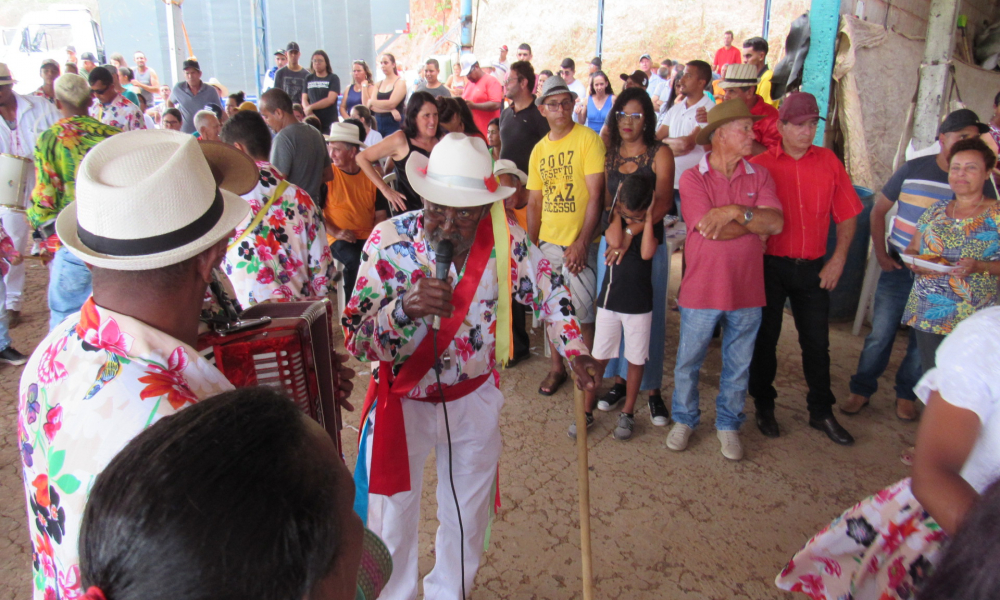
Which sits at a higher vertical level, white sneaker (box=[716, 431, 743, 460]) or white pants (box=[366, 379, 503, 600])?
white pants (box=[366, 379, 503, 600])

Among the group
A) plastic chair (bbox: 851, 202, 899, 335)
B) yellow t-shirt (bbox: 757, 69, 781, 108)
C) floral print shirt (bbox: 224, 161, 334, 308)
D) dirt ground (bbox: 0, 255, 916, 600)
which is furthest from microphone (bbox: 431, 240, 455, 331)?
yellow t-shirt (bbox: 757, 69, 781, 108)

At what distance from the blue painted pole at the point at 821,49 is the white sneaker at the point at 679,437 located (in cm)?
437

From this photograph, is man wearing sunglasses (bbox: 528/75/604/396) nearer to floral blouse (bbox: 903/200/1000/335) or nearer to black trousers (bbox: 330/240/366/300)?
black trousers (bbox: 330/240/366/300)

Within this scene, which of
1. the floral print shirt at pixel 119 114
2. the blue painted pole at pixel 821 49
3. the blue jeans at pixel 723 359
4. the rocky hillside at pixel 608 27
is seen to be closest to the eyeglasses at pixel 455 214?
the blue jeans at pixel 723 359

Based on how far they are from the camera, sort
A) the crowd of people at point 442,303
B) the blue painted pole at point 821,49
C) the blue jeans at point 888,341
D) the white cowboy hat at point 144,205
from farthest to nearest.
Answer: the blue painted pole at point 821,49 → the blue jeans at point 888,341 → the white cowboy hat at point 144,205 → the crowd of people at point 442,303

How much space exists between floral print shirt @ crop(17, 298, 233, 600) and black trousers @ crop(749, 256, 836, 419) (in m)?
3.68

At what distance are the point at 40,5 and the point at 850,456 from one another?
23962 mm

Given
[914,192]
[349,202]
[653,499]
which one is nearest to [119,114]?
[349,202]

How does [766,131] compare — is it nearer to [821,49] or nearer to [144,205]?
[821,49]

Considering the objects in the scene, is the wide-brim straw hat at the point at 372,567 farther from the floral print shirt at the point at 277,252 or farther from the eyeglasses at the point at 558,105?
the eyeglasses at the point at 558,105

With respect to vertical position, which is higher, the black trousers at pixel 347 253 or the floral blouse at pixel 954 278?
the floral blouse at pixel 954 278

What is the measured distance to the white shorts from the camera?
4.11 m

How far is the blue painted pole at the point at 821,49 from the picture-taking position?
6.57 metres

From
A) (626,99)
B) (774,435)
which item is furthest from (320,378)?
(774,435)
